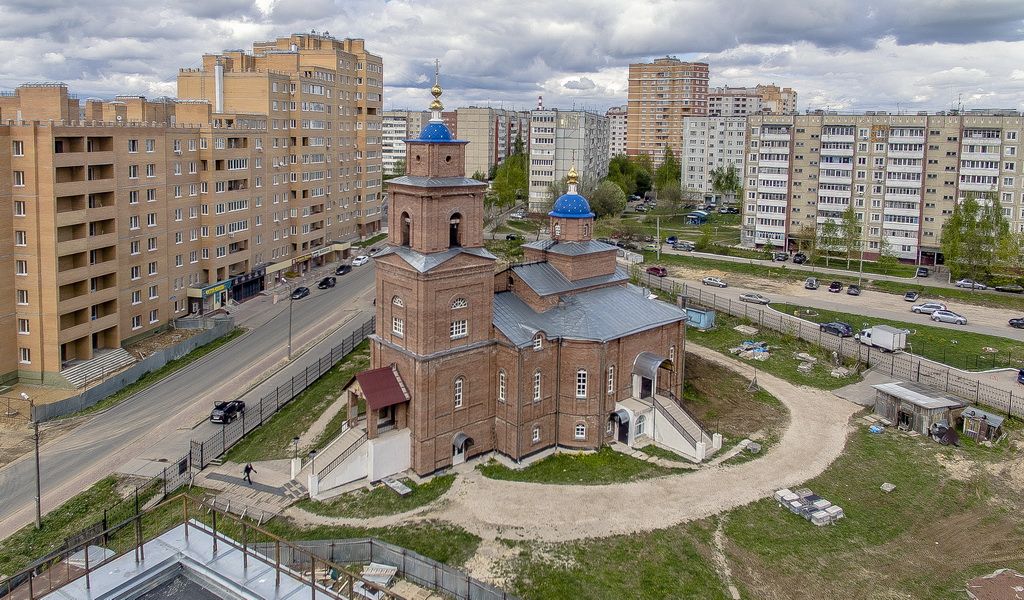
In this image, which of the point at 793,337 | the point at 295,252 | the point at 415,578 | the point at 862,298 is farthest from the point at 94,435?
the point at 862,298

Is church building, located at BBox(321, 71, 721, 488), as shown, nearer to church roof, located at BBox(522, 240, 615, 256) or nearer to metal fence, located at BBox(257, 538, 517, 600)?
church roof, located at BBox(522, 240, 615, 256)

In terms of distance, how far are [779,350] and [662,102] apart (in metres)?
121

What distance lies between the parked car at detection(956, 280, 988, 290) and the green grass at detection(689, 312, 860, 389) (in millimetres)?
30092

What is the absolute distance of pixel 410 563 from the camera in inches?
1110

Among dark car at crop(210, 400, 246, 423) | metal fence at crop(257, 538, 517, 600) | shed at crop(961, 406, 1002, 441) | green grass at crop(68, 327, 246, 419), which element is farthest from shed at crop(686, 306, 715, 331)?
metal fence at crop(257, 538, 517, 600)

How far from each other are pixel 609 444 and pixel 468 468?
7925 millimetres

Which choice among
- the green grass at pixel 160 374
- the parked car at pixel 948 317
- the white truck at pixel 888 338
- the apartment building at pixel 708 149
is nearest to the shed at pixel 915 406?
the white truck at pixel 888 338

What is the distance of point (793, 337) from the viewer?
5856cm

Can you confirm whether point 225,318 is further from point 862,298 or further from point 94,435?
point 862,298

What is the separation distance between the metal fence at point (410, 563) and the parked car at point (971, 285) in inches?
2727

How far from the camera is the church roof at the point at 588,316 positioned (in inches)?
1531

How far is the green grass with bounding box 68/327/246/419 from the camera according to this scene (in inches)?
1817

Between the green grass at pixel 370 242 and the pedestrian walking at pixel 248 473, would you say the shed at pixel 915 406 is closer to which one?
the pedestrian walking at pixel 248 473

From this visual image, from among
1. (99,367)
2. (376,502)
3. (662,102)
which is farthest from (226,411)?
(662,102)
